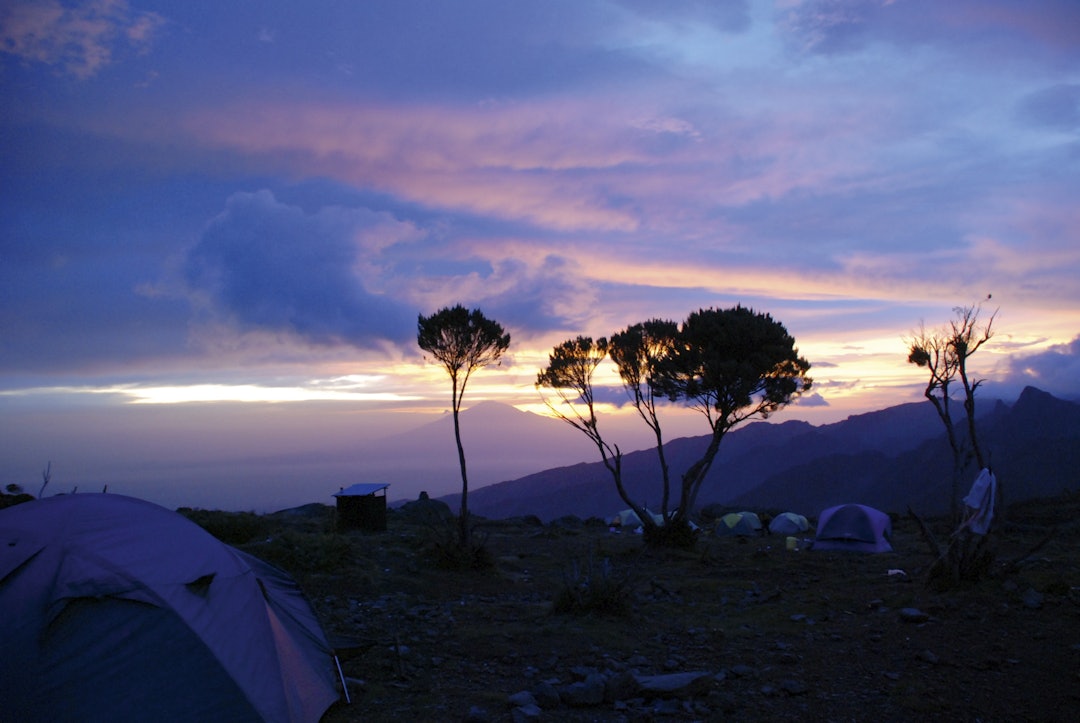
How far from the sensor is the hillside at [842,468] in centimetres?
4641

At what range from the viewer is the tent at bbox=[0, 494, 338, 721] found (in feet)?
18.0

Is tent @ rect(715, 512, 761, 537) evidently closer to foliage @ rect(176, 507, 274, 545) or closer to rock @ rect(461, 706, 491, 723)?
foliage @ rect(176, 507, 274, 545)

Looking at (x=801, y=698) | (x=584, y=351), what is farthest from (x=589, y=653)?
(x=584, y=351)

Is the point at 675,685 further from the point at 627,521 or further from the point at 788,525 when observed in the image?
the point at 627,521

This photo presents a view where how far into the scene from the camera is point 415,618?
35.6 feet

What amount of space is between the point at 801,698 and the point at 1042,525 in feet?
67.3

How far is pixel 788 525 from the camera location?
26.2 metres

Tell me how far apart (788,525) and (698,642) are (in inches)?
711

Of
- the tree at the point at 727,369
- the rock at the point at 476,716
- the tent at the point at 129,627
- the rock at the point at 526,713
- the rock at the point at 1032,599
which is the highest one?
the tree at the point at 727,369

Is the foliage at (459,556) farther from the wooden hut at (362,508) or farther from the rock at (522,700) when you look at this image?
the rock at (522,700)

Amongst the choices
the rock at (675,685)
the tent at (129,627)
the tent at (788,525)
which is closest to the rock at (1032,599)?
the rock at (675,685)

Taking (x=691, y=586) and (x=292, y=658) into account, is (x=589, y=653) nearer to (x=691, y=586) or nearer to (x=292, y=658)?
(x=292, y=658)

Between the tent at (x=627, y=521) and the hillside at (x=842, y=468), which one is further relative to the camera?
the hillside at (x=842, y=468)

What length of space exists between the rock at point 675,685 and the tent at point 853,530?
14082 millimetres
